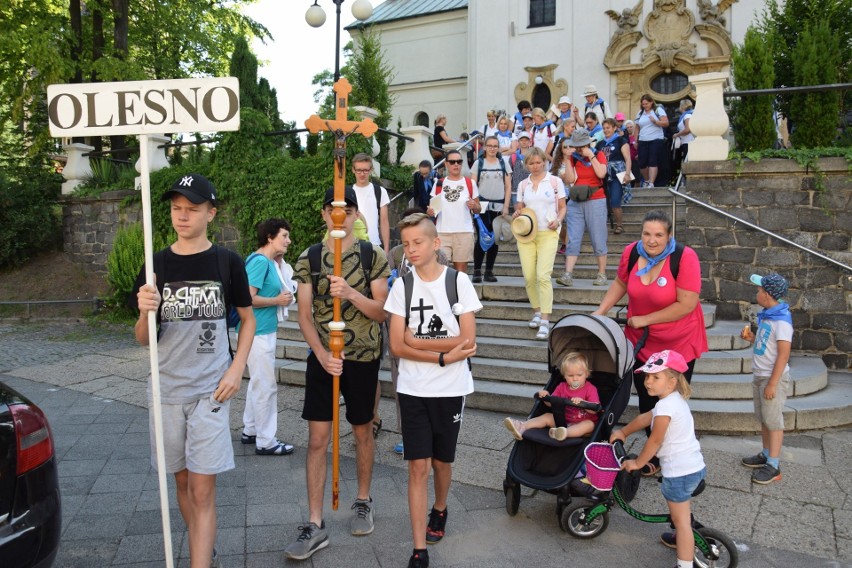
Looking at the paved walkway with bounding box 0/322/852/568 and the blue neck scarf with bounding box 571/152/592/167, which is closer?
the paved walkway with bounding box 0/322/852/568

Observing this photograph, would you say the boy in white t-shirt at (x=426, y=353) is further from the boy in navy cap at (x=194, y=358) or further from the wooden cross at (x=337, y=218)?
the boy in navy cap at (x=194, y=358)

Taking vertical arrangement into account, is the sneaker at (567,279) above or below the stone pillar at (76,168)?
below

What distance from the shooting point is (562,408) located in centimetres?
452

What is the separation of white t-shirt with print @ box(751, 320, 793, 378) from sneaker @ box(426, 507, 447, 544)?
8.64 feet

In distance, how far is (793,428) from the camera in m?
6.09

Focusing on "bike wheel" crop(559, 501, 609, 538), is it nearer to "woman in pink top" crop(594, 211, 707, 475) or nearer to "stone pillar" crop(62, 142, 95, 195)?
"woman in pink top" crop(594, 211, 707, 475)

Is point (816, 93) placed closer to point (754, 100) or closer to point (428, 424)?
point (754, 100)

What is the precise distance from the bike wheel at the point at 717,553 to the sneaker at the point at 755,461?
1.66m

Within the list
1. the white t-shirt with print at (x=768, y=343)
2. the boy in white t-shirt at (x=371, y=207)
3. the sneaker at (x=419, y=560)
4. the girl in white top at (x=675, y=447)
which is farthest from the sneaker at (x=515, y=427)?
the boy in white t-shirt at (x=371, y=207)

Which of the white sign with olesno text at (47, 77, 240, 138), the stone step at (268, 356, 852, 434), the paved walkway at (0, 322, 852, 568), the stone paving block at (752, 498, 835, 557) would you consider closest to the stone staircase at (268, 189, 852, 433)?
the stone step at (268, 356, 852, 434)

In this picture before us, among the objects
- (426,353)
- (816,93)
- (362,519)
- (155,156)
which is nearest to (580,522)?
(362,519)

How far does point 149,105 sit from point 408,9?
29.6m

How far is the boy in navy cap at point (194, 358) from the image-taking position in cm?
337

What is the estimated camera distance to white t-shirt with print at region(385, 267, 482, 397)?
12.4 ft
